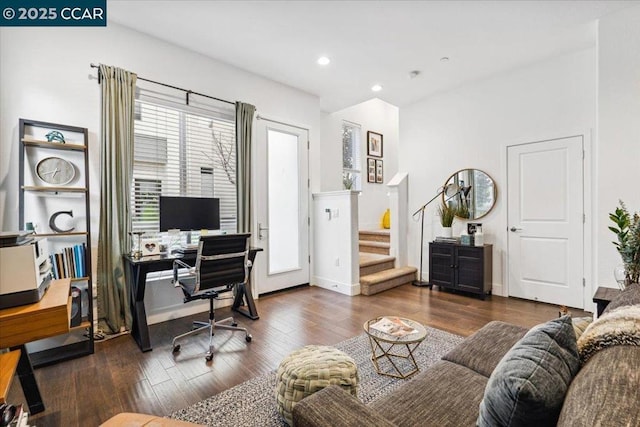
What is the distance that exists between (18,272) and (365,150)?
606cm

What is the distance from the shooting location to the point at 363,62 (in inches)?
150

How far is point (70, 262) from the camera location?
2.53 meters

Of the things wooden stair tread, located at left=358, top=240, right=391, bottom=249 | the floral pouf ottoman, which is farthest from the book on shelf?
wooden stair tread, located at left=358, top=240, right=391, bottom=249

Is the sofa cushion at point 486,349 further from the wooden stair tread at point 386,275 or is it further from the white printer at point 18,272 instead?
the wooden stair tread at point 386,275

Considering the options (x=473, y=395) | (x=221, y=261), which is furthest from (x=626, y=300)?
(x=221, y=261)

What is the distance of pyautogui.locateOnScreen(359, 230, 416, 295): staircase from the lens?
436cm

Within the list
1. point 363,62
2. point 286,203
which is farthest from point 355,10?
point 286,203

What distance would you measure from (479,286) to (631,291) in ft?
8.28

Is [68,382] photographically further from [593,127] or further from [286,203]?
[593,127]

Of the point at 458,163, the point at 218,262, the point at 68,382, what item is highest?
the point at 458,163

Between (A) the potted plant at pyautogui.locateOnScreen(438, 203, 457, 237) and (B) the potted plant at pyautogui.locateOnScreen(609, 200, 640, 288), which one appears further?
(A) the potted plant at pyautogui.locateOnScreen(438, 203, 457, 237)

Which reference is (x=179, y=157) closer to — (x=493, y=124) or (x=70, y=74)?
(x=70, y=74)

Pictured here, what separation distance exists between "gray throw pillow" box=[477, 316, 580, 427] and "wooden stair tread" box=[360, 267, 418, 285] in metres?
3.37

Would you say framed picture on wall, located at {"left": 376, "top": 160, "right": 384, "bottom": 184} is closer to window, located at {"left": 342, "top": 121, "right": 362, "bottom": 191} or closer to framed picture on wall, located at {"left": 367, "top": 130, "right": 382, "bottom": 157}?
framed picture on wall, located at {"left": 367, "top": 130, "right": 382, "bottom": 157}
